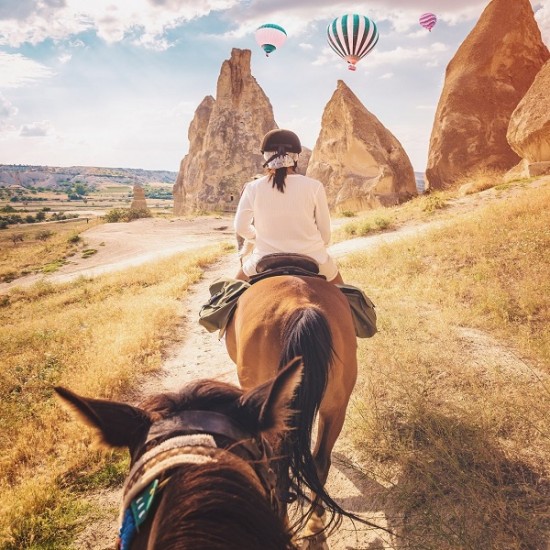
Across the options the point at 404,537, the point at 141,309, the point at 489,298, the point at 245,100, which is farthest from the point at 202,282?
the point at 245,100

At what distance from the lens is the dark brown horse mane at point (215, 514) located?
85 cm

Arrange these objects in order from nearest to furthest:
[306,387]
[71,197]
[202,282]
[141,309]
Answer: [306,387]
[141,309]
[202,282]
[71,197]

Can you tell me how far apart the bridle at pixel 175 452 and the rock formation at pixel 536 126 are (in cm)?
1745

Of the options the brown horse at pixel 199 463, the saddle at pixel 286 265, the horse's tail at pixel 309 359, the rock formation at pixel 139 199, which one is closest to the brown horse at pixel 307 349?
the horse's tail at pixel 309 359

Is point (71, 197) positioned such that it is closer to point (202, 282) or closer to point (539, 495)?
point (202, 282)

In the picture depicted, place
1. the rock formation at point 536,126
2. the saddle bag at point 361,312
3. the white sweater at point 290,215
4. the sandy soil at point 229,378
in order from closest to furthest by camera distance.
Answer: the sandy soil at point 229,378, the white sweater at point 290,215, the saddle bag at point 361,312, the rock formation at point 536,126

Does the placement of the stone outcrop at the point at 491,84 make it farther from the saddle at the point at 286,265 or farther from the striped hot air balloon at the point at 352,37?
the saddle at the point at 286,265

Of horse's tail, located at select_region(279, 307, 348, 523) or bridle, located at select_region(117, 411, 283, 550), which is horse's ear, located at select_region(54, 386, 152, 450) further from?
horse's tail, located at select_region(279, 307, 348, 523)

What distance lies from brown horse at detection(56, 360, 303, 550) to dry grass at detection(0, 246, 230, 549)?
2.51 metres

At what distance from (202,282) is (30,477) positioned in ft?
27.5

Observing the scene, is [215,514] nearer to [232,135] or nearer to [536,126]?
[536,126]

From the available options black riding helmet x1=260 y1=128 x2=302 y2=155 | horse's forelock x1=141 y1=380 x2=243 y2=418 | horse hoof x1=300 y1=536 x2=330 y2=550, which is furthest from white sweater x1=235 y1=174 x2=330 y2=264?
horse hoof x1=300 y1=536 x2=330 y2=550

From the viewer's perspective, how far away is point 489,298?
20.0ft

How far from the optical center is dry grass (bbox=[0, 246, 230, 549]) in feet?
9.89
